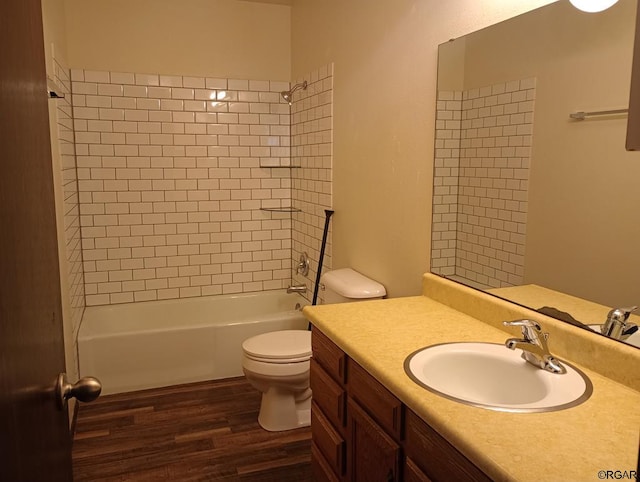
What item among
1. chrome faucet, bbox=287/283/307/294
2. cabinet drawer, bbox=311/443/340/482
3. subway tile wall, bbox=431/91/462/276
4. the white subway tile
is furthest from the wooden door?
the white subway tile

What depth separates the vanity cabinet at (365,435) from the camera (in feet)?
3.98

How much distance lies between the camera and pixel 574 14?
1498 millimetres

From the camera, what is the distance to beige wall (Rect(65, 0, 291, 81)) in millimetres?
3521

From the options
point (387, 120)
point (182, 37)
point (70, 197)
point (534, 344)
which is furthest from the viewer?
point (182, 37)

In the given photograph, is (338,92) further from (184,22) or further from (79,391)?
(79,391)

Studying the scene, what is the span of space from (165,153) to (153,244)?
2.27 ft

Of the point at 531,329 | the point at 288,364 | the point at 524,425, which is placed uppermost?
the point at 531,329

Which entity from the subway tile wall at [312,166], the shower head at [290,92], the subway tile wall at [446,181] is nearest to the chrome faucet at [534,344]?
the subway tile wall at [446,181]

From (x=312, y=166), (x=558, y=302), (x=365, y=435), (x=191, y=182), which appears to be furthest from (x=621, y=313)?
(x=191, y=182)

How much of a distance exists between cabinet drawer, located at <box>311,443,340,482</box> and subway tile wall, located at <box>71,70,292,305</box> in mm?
2257

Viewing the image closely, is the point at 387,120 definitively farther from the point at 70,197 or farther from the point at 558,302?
the point at 70,197

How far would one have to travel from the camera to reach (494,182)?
1882 mm

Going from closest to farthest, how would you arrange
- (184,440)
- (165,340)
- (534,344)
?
(534,344), (184,440), (165,340)

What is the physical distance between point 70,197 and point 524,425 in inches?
121
